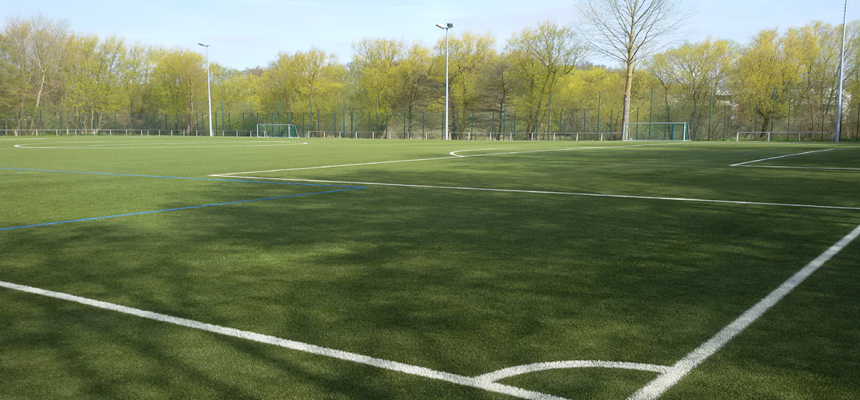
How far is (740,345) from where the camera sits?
8.25ft

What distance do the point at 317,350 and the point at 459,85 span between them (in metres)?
54.0

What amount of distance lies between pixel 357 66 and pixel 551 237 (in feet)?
191

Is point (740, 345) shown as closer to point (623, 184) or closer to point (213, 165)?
point (623, 184)

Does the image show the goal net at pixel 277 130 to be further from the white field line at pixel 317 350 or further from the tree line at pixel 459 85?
the white field line at pixel 317 350

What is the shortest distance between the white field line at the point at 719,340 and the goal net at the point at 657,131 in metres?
39.7

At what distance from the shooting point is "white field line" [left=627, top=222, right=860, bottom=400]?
2121mm

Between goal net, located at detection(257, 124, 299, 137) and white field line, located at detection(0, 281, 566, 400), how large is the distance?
173ft

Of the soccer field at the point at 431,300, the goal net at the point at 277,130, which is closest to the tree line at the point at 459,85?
the goal net at the point at 277,130

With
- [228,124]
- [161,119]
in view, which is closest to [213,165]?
[228,124]

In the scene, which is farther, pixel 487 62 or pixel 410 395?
pixel 487 62

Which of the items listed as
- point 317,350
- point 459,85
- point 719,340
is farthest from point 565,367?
point 459,85

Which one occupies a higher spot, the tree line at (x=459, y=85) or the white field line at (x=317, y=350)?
the tree line at (x=459, y=85)

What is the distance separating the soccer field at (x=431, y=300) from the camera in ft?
7.31

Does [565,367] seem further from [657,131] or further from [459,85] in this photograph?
[459,85]
